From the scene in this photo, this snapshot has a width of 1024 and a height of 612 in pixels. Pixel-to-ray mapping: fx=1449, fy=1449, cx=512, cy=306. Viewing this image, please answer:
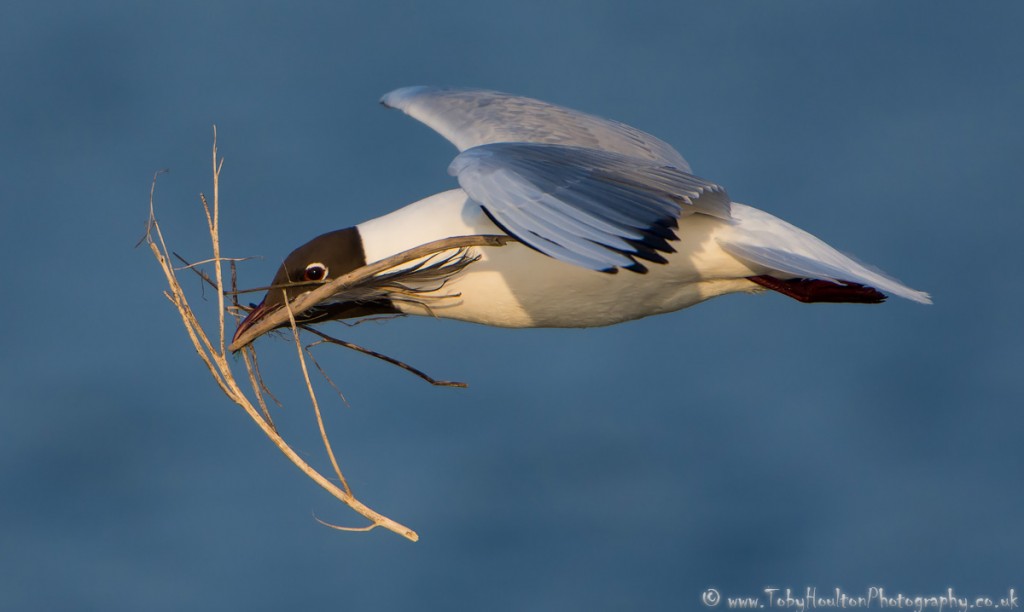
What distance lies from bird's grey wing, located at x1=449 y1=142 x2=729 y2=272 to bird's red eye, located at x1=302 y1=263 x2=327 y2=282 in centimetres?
89

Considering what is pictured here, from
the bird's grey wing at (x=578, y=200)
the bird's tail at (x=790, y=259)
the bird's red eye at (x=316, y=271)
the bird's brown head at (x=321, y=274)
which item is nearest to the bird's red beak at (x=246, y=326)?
the bird's brown head at (x=321, y=274)

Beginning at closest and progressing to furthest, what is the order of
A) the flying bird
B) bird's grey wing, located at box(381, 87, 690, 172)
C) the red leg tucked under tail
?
the flying bird → the red leg tucked under tail → bird's grey wing, located at box(381, 87, 690, 172)

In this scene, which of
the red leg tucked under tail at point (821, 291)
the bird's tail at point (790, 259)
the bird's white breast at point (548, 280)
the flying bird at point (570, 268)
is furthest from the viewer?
the red leg tucked under tail at point (821, 291)

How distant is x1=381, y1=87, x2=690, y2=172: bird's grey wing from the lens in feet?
18.1

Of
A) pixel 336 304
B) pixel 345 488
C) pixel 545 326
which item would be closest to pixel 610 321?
pixel 545 326

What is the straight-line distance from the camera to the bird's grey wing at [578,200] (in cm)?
357

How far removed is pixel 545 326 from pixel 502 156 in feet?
3.06

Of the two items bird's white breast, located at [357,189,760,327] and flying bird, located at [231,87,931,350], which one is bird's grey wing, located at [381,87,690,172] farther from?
bird's white breast, located at [357,189,760,327]

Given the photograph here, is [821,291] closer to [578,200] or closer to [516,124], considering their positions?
[516,124]

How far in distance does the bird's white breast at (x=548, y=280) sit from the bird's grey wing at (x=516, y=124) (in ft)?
2.49

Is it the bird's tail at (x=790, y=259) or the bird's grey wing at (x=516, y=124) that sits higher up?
the bird's grey wing at (x=516, y=124)

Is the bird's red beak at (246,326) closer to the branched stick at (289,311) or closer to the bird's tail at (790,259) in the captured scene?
the branched stick at (289,311)

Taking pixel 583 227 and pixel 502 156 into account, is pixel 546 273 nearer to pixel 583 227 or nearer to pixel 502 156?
pixel 502 156

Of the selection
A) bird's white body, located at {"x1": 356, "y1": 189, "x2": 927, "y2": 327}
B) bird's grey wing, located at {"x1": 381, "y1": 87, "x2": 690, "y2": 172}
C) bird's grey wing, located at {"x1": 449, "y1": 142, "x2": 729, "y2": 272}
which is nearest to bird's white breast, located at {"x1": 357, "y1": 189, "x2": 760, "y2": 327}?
bird's white body, located at {"x1": 356, "y1": 189, "x2": 927, "y2": 327}
